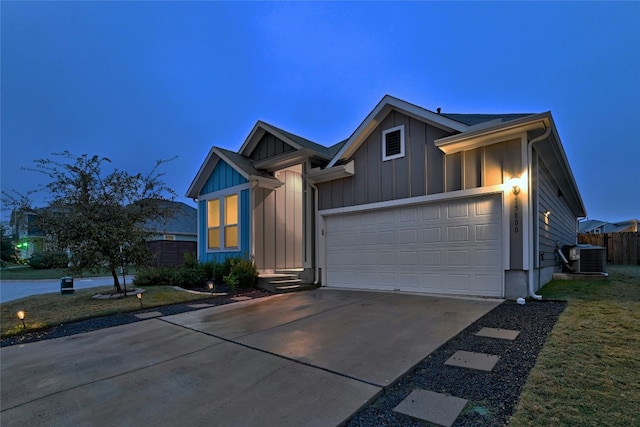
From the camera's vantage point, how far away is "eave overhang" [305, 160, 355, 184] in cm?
879

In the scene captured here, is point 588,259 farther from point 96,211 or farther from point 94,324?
point 96,211

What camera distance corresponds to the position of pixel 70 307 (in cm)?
688

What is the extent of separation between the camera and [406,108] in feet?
25.5

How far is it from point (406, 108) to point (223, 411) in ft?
23.5

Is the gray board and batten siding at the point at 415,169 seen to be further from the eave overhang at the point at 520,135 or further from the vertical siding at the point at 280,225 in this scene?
the vertical siding at the point at 280,225

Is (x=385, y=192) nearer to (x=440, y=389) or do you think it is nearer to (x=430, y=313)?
(x=430, y=313)

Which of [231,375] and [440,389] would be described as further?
[231,375]

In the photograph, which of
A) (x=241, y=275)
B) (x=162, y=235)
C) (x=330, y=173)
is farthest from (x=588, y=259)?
(x=162, y=235)

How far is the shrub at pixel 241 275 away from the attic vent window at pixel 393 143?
460 cm

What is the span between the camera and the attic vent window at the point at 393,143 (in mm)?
8008

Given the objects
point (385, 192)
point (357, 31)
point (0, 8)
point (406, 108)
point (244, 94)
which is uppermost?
point (244, 94)

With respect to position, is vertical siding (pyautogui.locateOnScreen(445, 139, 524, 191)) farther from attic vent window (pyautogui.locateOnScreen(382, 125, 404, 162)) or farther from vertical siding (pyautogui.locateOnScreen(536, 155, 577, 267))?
attic vent window (pyautogui.locateOnScreen(382, 125, 404, 162))

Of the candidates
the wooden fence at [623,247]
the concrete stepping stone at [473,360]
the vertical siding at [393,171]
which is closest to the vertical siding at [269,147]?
the vertical siding at [393,171]

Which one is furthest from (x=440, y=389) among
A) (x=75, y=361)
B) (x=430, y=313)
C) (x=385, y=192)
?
(x=385, y=192)
